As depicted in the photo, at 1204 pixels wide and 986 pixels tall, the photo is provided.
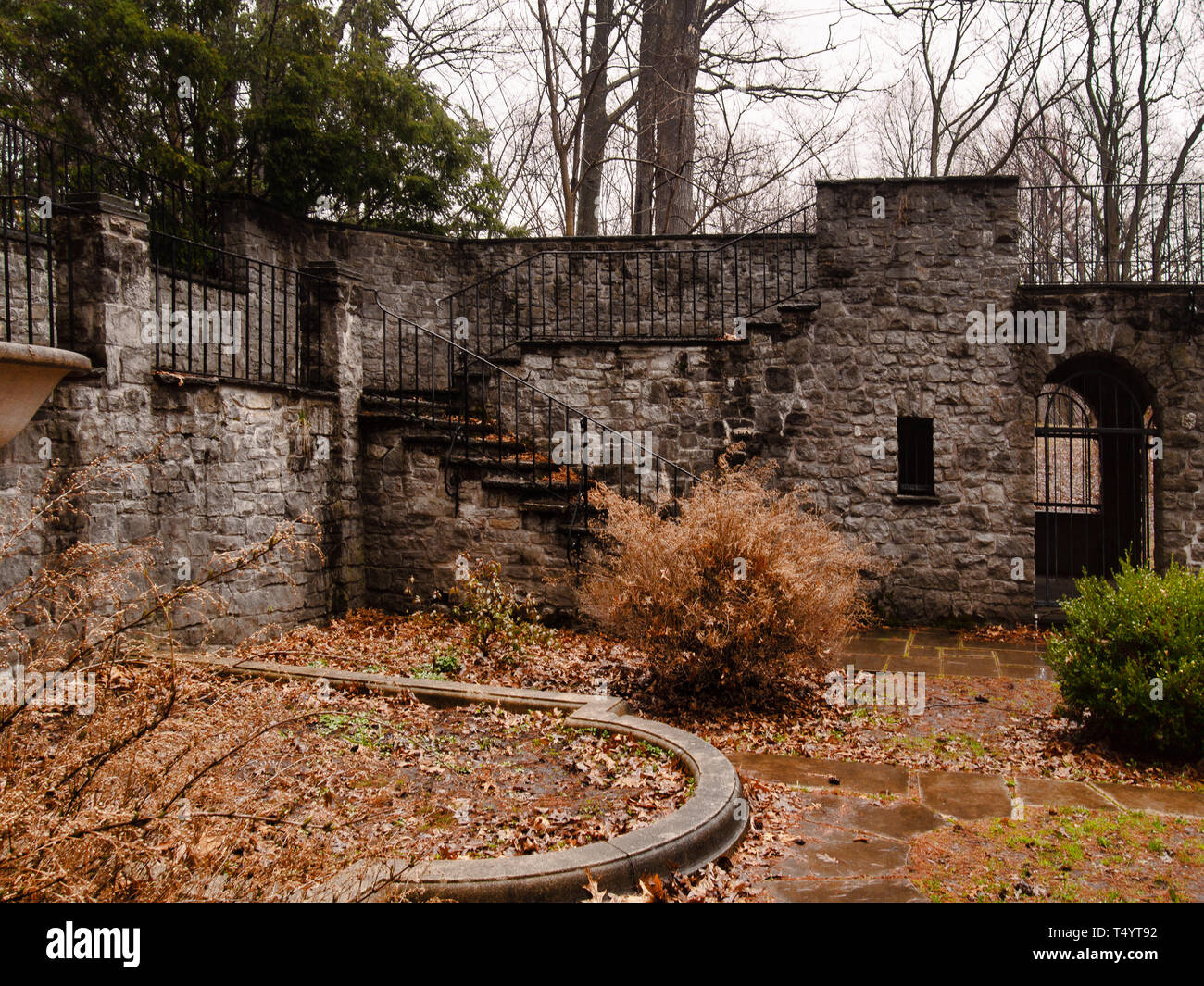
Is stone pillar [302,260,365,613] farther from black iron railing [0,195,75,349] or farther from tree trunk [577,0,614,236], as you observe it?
tree trunk [577,0,614,236]

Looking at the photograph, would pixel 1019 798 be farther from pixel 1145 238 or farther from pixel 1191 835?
pixel 1145 238

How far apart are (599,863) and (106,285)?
5.46 metres

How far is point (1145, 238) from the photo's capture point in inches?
589

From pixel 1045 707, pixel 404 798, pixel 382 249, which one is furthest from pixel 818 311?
pixel 404 798

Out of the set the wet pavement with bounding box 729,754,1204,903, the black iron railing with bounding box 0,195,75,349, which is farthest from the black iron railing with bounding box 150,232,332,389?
the wet pavement with bounding box 729,754,1204,903

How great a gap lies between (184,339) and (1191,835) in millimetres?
8027

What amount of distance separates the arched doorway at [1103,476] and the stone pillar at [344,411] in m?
7.33

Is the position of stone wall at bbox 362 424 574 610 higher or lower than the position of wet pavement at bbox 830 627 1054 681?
higher

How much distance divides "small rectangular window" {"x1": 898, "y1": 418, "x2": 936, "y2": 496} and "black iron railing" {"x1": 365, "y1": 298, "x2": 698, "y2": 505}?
250 centimetres

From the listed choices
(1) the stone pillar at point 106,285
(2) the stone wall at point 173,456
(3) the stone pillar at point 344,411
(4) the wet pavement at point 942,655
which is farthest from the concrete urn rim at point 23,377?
(4) the wet pavement at point 942,655

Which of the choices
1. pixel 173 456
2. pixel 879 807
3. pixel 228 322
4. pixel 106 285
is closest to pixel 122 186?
pixel 228 322

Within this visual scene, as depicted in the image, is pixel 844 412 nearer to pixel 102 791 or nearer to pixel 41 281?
pixel 41 281

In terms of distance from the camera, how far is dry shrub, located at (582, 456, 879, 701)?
568cm

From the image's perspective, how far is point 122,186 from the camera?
9039 millimetres
